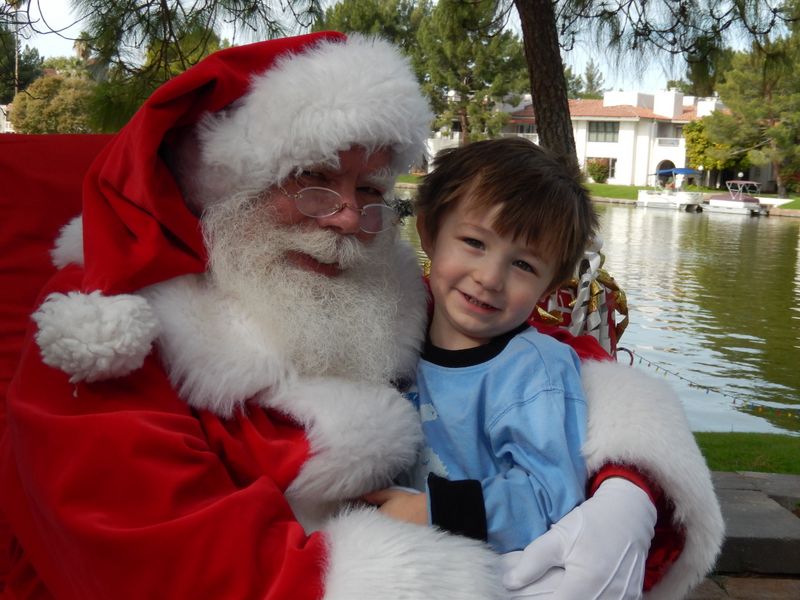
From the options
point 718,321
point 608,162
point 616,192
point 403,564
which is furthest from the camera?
point 608,162

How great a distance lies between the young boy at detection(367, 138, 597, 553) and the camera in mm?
1735

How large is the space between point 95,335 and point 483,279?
86 cm

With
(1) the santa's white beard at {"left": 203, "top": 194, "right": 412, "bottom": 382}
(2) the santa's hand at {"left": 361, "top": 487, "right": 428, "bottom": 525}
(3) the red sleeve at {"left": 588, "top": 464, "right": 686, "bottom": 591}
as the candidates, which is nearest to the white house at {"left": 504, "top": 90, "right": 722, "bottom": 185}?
(1) the santa's white beard at {"left": 203, "top": 194, "right": 412, "bottom": 382}

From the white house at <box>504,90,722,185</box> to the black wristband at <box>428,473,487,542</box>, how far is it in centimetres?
4769

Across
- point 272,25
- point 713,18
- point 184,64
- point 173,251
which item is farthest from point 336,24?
point 173,251

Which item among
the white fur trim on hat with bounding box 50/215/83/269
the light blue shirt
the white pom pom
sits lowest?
the light blue shirt

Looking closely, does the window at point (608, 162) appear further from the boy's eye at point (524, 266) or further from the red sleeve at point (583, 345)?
the boy's eye at point (524, 266)

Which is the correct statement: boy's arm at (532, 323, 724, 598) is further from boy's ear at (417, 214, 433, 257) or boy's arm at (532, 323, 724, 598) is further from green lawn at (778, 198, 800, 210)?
green lawn at (778, 198, 800, 210)

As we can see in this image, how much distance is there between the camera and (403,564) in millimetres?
1521

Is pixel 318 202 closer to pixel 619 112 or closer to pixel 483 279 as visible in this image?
pixel 483 279

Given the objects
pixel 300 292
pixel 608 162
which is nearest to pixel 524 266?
pixel 300 292

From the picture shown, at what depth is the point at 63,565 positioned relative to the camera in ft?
5.53

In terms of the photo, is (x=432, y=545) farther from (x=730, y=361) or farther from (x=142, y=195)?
(x=730, y=361)

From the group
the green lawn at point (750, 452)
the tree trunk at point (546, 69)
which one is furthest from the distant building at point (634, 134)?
the tree trunk at point (546, 69)
